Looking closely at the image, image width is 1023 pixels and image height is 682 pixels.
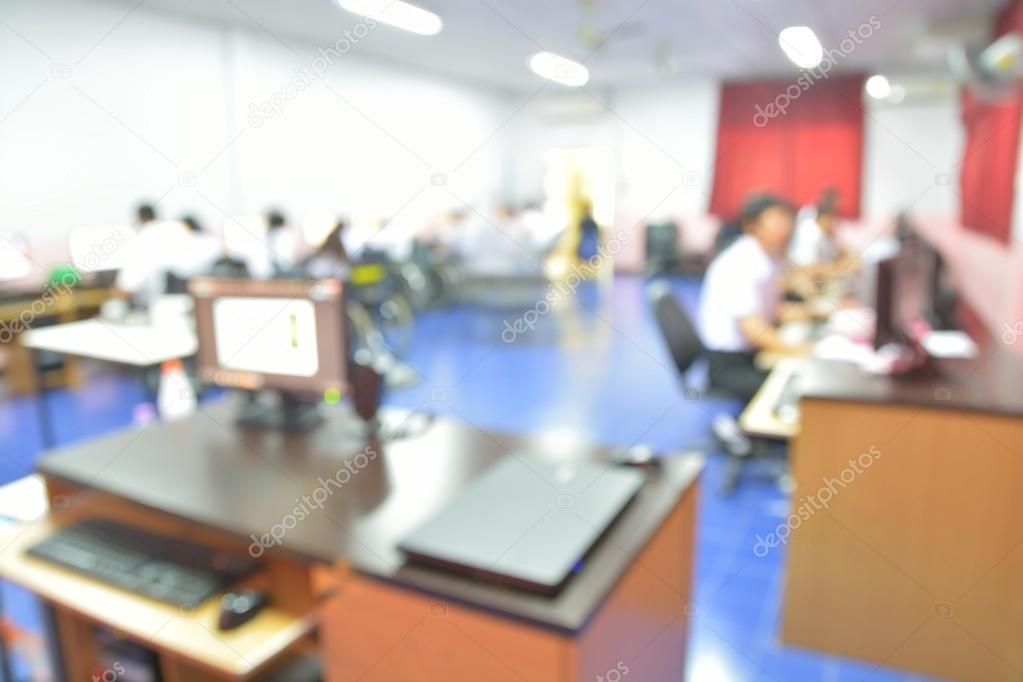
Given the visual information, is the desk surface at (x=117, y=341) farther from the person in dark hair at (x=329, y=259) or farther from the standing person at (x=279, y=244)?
the standing person at (x=279, y=244)

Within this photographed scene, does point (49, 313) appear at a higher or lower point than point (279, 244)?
lower

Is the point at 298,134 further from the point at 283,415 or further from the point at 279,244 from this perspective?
the point at 283,415

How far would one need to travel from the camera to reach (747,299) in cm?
344

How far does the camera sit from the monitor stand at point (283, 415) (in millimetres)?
1985

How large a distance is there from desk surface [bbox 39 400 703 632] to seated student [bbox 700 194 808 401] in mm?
1910

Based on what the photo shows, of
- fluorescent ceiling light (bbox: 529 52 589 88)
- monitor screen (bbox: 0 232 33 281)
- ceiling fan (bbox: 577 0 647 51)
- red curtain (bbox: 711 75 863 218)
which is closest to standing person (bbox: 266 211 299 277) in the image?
monitor screen (bbox: 0 232 33 281)

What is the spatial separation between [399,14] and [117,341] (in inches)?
150

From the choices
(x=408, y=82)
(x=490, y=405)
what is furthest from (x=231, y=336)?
(x=408, y=82)

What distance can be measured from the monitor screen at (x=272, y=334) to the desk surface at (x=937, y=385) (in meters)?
1.50

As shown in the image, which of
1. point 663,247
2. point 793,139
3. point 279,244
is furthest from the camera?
point 663,247

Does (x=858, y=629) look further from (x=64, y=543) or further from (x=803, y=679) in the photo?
A: (x=64, y=543)

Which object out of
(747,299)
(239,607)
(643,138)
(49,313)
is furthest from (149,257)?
(643,138)

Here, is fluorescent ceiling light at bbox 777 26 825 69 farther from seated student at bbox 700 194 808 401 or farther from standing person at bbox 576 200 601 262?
standing person at bbox 576 200 601 262

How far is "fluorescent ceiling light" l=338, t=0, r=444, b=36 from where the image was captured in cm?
541
